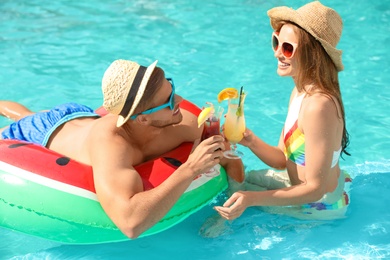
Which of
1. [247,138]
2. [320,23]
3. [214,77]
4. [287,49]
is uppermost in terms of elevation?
[320,23]

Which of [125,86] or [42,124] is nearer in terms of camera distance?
[125,86]

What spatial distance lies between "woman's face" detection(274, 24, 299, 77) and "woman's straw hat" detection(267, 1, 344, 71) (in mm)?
74

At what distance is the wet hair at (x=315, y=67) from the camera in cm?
427

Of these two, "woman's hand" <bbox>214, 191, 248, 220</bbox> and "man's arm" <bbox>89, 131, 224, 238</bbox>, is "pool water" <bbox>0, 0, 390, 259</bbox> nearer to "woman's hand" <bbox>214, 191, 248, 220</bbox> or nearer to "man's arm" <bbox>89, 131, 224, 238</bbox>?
"woman's hand" <bbox>214, 191, 248, 220</bbox>

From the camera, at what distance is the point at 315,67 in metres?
4.31

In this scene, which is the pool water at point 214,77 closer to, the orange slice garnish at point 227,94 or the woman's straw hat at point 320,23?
the orange slice garnish at point 227,94

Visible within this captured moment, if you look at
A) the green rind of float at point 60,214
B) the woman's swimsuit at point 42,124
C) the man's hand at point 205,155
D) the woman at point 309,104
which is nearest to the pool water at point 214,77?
the green rind of float at point 60,214

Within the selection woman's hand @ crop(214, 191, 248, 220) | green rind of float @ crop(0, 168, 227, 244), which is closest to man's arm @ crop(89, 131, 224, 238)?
green rind of float @ crop(0, 168, 227, 244)

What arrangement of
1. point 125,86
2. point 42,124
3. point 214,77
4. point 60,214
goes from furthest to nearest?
point 214,77 → point 42,124 → point 60,214 → point 125,86

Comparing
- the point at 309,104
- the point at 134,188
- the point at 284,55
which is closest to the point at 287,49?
the point at 284,55

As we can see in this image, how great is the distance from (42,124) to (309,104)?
2075mm

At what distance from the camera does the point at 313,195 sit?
441cm

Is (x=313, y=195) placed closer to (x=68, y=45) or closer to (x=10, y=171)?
(x=10, y=171)

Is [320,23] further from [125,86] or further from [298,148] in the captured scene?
[125,86]
